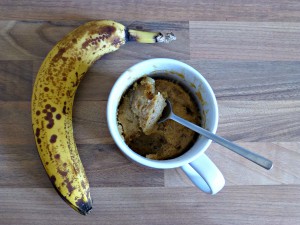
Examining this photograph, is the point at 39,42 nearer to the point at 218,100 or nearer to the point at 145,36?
the point at 145,36

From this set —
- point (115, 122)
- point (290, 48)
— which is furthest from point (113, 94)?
point (290, 48)

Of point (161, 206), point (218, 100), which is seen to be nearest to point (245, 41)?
point (218, 100)

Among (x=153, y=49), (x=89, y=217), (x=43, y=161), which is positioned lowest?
(x=89, y=217)

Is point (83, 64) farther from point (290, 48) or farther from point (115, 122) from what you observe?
point (290, 48)

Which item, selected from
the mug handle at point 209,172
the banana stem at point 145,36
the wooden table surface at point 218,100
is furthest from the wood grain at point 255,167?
the banana stem at point 145,36

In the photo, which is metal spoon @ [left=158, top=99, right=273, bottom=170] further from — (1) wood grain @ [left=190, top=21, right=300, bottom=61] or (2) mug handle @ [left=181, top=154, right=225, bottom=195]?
(1) wood grain @ [left=190, top=21, right=300, bottom=61]

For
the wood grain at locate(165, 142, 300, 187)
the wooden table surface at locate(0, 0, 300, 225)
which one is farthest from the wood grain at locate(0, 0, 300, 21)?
the wood grain at locate(165, 142, 300, 187)

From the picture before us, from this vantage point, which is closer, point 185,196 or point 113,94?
point 113,94
